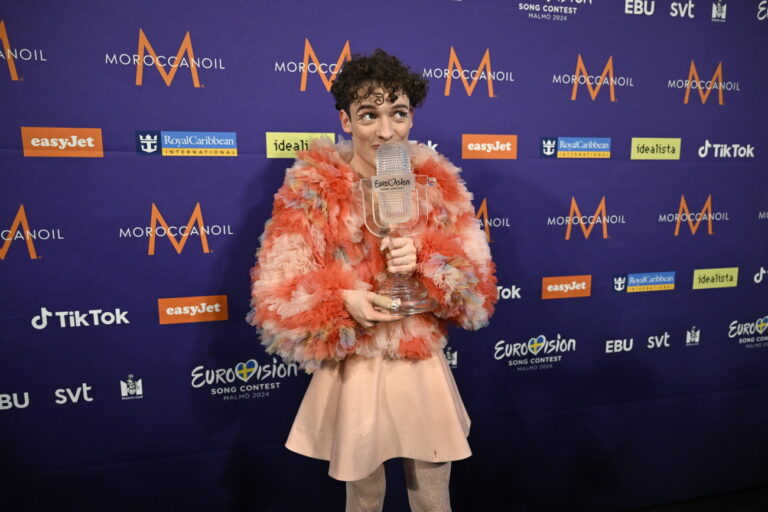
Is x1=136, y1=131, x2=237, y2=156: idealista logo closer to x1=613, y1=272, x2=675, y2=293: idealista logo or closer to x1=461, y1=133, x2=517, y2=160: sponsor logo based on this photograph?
x1=461, y1=133, x2=517, y2=160: sponsor logo

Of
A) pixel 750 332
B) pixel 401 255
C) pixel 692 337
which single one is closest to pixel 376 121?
pixel 401 255

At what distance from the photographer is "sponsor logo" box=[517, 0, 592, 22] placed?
5.86ft

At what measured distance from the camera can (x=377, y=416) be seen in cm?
118

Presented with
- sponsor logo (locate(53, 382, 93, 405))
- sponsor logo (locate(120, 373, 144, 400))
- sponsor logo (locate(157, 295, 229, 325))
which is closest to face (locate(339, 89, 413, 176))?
sponsor logo (locate(157, 295, 229, 325))

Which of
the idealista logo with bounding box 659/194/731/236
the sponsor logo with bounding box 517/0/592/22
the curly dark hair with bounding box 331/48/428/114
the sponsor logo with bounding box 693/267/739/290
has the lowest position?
the sponsor logo with bounding box 693/267/739/290

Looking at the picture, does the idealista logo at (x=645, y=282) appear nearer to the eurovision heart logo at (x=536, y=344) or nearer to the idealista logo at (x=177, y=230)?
the eurovision heart logo at (x=536, y=344)

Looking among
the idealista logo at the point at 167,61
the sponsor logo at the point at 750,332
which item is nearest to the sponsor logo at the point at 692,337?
the sponsor logo at the point at 750,332

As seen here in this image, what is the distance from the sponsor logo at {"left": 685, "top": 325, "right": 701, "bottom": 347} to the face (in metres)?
1.69

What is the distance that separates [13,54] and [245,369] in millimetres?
1225

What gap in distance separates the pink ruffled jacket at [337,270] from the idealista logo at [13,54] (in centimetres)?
95

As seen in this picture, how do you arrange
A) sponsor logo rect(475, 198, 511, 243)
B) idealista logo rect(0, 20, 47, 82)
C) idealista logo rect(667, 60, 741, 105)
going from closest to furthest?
idealista logo rect(0, 20, 47, 82)
sponsor logo rect(475, 198, 511, 243)
idealista logo rect(667, 60, 741, 105)

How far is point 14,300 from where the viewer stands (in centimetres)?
158

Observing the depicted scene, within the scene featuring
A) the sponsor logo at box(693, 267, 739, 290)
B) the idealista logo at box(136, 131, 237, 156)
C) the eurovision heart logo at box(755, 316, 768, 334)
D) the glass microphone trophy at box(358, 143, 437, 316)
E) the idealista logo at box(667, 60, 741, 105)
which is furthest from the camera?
the eurovision heart logo at box(755, 316, 768, 334)

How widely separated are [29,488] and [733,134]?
2984mm
